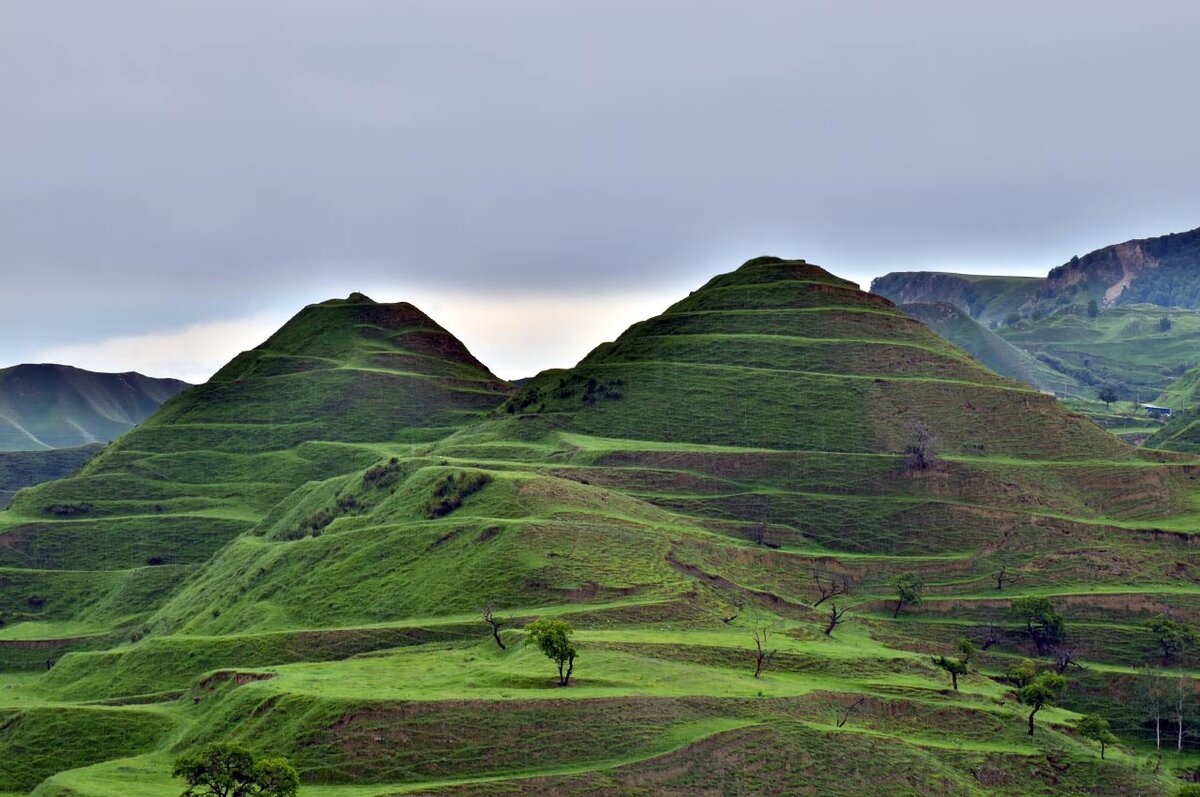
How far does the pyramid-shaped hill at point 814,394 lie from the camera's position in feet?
550

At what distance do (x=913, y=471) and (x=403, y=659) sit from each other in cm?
7550

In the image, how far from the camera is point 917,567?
145000mm

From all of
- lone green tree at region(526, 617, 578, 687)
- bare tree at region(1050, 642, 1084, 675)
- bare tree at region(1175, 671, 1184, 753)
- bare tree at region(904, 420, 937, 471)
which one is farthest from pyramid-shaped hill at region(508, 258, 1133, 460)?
lone green tree at region(526, 617, 578, 687)

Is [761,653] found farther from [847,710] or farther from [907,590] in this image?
[907,590]

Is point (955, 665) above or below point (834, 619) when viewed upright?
below

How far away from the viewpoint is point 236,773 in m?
73.6

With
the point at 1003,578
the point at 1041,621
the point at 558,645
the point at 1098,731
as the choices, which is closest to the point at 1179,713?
the point at 1041,621

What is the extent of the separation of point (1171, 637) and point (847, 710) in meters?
51.4

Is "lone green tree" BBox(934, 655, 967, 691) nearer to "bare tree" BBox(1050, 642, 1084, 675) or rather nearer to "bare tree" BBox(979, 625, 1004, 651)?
"bare tree" BBox(1050, 642, 1084, 675)

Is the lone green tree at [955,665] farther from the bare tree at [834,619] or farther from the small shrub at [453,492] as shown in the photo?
the small shrub at [453,492]

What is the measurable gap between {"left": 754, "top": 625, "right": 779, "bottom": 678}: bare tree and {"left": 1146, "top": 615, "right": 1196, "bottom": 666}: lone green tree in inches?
1735

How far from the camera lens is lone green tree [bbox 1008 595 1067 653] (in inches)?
5266

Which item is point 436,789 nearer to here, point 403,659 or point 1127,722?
point 403,659

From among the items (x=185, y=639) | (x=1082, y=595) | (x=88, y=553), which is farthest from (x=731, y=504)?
(x=88, y=553)
